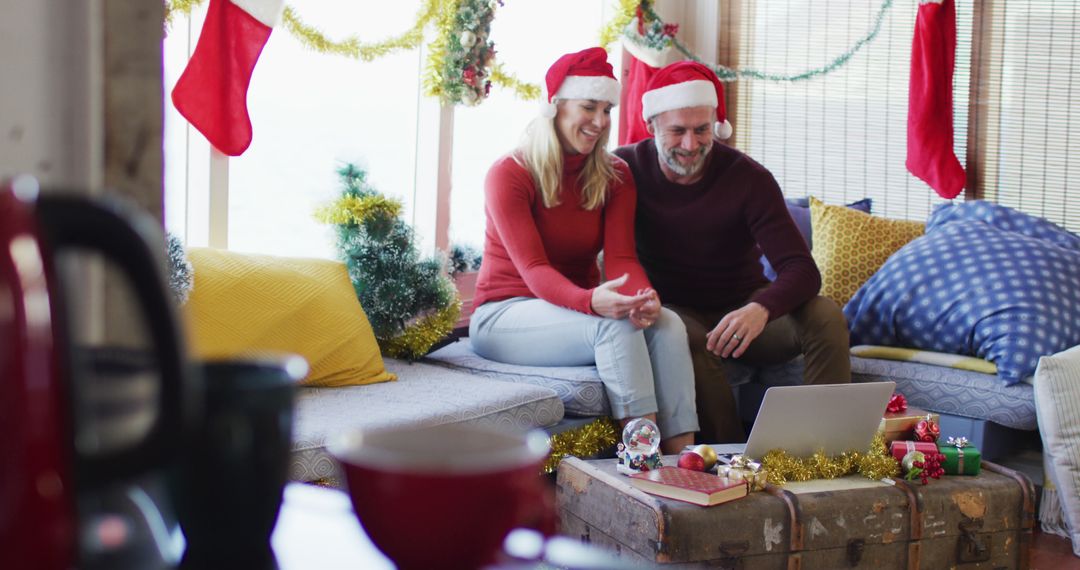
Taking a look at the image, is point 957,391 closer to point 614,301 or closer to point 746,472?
point 614,301

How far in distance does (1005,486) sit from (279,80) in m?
1.93

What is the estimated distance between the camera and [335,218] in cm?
261

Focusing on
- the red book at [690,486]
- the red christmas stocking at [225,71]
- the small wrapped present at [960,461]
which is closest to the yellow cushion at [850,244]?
the small wrapped present at [960,461]

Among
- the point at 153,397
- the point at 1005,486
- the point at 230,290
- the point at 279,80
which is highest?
the point at 279,80

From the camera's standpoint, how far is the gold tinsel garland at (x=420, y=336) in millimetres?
2744

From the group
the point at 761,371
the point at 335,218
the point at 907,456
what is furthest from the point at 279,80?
the point at 907,456

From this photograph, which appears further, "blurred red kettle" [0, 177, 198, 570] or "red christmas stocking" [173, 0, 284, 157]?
"red christmas stocking" [173, 0, 284, 157]

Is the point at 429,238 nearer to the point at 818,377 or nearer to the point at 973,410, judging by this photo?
the point at 818,377

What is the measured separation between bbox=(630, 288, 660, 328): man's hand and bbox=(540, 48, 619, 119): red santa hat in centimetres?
57

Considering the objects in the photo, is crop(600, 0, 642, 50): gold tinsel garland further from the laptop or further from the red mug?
the red mug

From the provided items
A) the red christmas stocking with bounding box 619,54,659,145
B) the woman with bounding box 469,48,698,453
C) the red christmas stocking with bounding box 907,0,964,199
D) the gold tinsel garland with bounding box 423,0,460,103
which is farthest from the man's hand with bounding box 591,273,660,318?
the red christmas stocking with bounding box 907,0,964,199

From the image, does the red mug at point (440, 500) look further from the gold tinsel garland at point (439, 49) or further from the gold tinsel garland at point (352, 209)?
the gold tinsel garland at point (439, 49)

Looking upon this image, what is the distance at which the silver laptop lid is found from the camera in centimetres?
195

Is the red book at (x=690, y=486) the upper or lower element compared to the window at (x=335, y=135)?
lower
